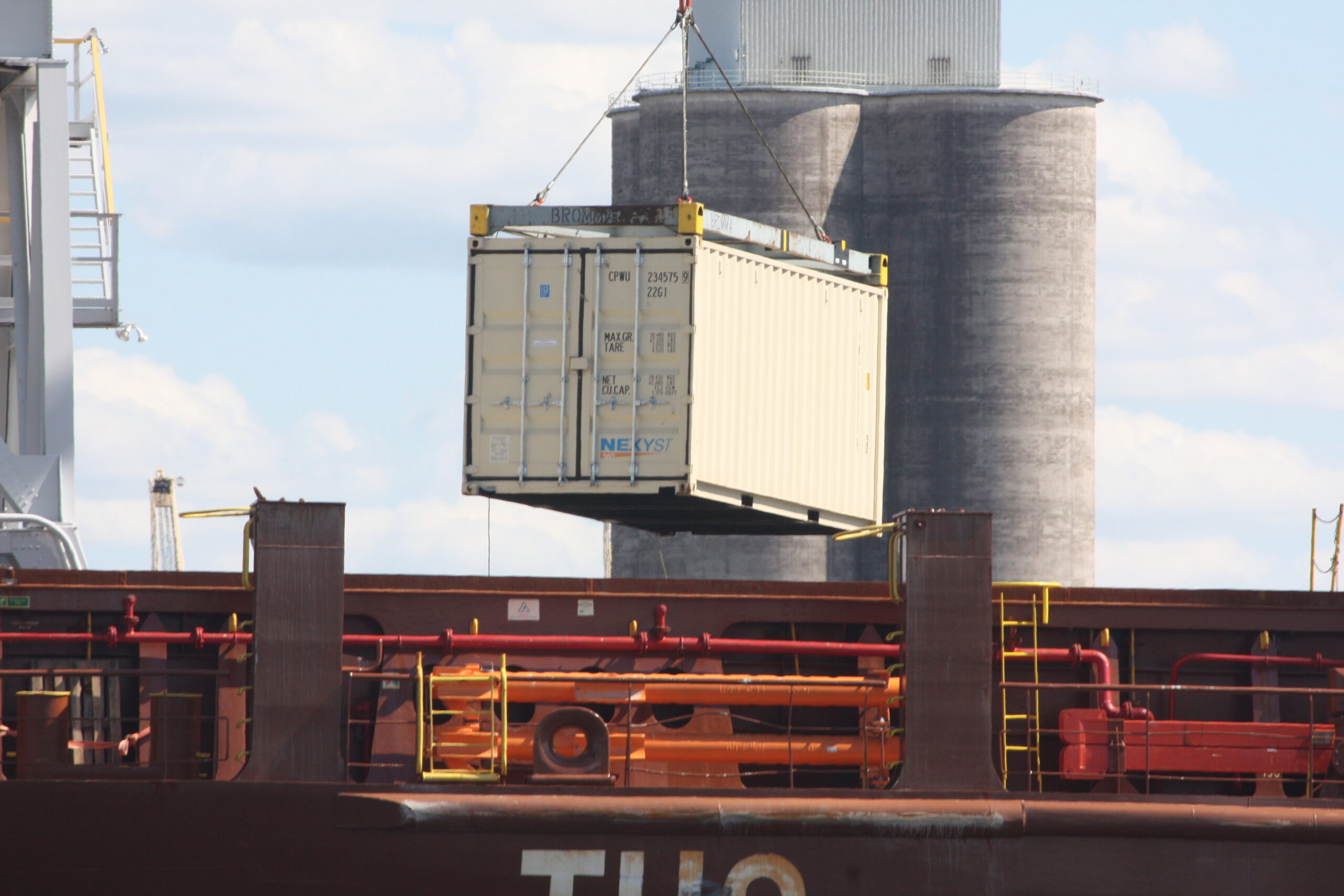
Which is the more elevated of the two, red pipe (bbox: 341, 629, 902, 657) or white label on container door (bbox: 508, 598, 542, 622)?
white label on container door (bbox: 508, 598, 542, 622)

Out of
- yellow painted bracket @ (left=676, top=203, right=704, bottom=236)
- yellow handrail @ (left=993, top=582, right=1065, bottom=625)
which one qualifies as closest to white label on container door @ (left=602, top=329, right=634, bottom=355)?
yellow painted bracket @ (left=676, top=203, right=704, bottom=236)

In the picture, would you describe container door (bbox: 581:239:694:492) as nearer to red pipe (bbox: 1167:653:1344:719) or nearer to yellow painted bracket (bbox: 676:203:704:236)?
yellow painted bracket (bbox: 676:203:704:236)

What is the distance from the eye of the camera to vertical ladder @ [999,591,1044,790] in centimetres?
1454

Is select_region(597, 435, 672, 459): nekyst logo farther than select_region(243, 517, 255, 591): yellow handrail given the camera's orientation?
Yes

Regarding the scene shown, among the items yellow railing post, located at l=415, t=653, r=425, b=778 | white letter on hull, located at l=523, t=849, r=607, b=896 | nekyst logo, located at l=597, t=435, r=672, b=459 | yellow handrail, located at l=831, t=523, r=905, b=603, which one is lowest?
white letter on hull, located at l=523, t=849, r=607, b=896

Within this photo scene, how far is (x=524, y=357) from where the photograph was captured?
1914cm

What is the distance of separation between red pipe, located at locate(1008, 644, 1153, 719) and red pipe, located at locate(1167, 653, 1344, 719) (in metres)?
0.40

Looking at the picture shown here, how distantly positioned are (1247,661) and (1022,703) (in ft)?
5.58

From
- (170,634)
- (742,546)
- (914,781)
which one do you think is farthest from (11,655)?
(742,546)

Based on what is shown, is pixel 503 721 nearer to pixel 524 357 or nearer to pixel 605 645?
pixel 605 645

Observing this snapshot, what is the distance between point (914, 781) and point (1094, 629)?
7.74 feet

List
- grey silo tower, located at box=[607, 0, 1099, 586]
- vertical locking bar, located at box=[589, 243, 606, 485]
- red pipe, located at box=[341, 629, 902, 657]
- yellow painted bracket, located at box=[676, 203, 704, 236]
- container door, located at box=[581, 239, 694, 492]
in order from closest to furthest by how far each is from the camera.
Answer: red pipe, located at box=[341, 629, 902, 657] < yellow painted bracket, located at box=[676, 203, 704, 236] < container door, located at box=[581, 239, 694, 492] < vertical locking bar, located at box=[589, 243, 606, 485] < grey silo tower, located at box=[607, 0, 1099, 586]

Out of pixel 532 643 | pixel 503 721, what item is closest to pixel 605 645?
pixel 532 643

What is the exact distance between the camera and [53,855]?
13.0 m
